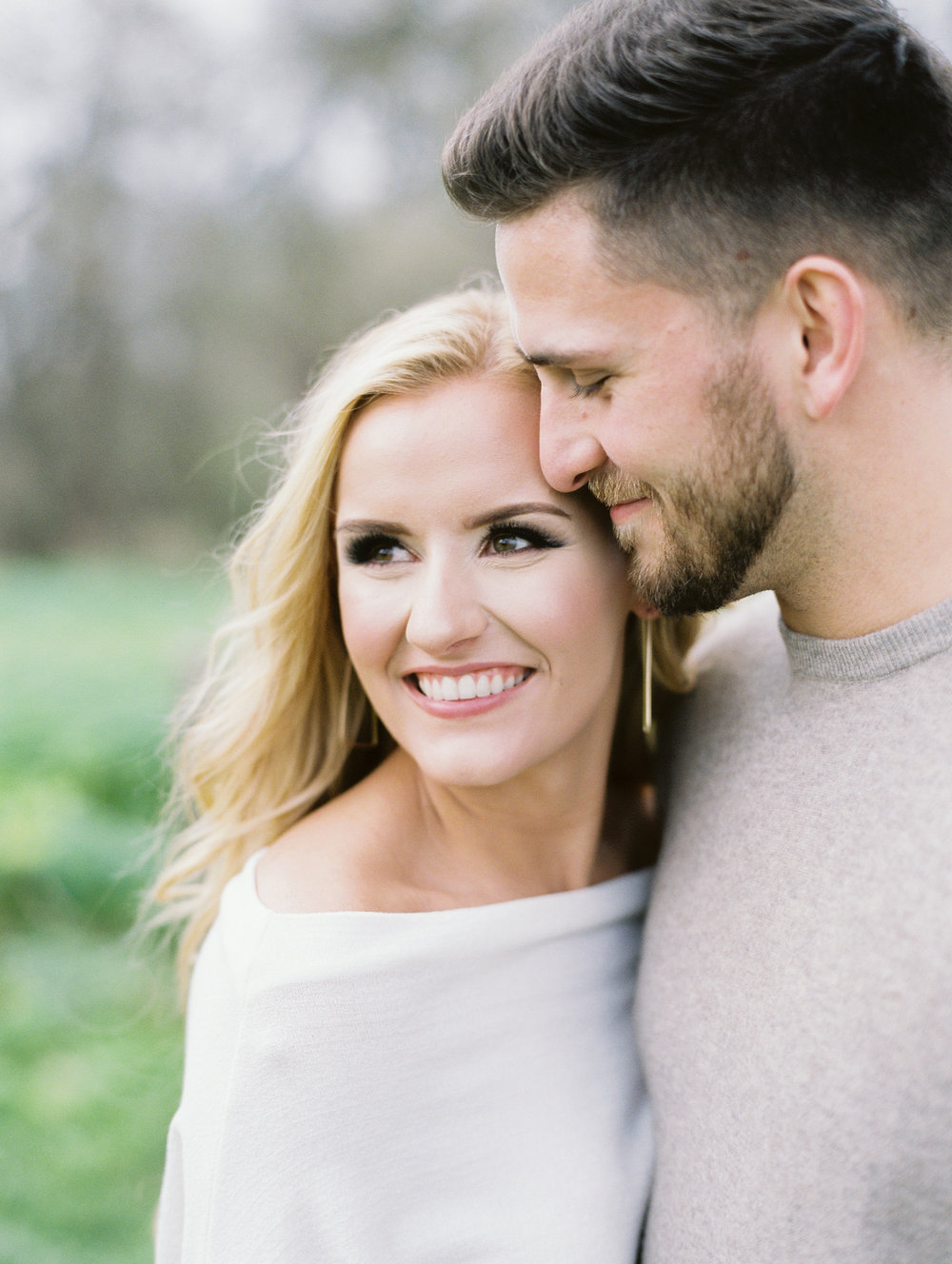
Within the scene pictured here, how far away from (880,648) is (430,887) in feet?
3.46

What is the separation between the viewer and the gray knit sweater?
5.90ft

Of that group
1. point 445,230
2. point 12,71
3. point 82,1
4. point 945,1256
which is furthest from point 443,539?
point 82,1

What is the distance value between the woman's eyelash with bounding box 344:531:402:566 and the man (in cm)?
39

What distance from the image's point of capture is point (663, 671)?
288 centimetres

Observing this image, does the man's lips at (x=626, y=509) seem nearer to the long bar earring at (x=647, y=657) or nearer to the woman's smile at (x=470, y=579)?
the woman's smile at (x=470, y=579)

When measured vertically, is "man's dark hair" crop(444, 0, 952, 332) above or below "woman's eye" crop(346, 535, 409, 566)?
above

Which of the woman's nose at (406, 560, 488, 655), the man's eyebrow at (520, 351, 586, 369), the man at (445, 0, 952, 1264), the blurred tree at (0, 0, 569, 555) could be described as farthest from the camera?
the blurred tree at (0, 0, 569, 555)

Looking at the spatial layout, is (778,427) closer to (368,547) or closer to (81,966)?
(368,547)

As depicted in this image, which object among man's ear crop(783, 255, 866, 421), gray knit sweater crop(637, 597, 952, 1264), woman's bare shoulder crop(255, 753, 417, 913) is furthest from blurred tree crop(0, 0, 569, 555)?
man's ear crop(783, 255, 866, 421)

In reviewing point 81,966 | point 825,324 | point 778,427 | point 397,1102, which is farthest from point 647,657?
point 81,966

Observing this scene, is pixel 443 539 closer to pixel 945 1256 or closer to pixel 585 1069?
pixel 585 1069

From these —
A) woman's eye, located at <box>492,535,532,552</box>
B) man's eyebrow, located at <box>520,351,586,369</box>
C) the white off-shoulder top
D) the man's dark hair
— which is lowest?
the white off-shoulder top

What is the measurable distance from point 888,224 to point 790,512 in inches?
20.9

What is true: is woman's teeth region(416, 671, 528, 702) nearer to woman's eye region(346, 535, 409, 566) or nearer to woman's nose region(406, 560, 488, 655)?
woman's nose region(406, 560, 488, 655)
